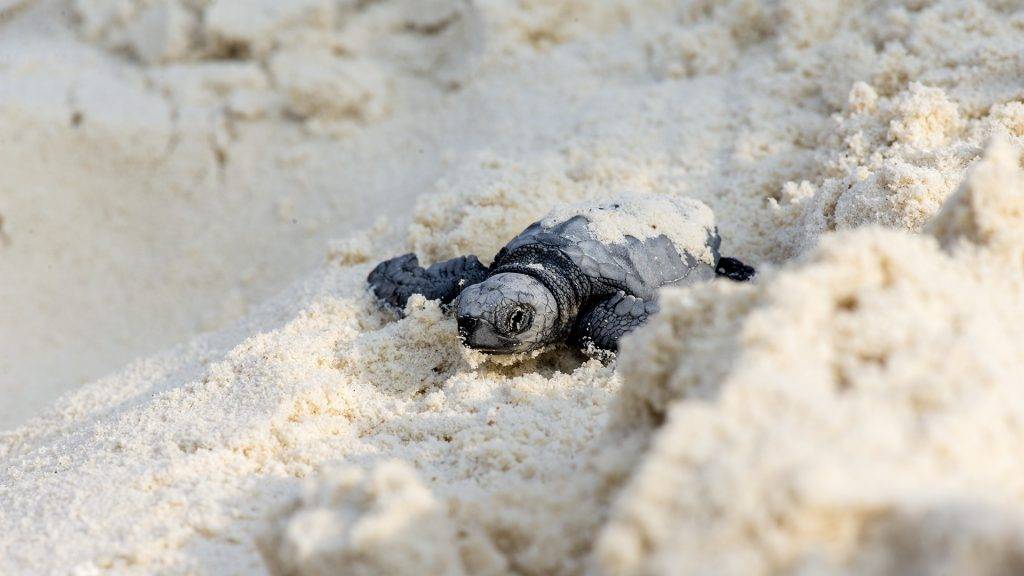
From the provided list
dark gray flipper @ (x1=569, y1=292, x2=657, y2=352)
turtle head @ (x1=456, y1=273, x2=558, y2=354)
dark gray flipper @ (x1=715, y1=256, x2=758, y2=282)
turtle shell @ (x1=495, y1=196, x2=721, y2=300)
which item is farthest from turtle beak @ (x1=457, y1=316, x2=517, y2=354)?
dark gray flipper @ (x1=715, y1=256, x2=758, y2=282)

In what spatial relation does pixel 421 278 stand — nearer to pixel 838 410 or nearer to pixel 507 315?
pixel 507 315

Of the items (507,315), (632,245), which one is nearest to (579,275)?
(632,245)

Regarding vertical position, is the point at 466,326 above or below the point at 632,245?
below

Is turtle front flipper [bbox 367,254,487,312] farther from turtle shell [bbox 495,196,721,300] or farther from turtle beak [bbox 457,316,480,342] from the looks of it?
turtle beak [bbox 457,316,480,342]

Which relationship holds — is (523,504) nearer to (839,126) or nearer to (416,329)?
(416,329)

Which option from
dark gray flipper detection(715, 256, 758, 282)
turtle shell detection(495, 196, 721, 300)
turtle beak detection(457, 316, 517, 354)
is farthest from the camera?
dark gray flipper detection(715, 256, 758, 282)

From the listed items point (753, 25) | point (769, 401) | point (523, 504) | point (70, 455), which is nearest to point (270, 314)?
point (70, 455)
